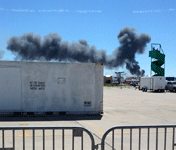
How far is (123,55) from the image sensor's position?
2827 inches

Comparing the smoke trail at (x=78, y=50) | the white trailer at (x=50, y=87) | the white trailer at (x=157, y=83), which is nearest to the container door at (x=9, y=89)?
the white trailer at (x=50, y=87)

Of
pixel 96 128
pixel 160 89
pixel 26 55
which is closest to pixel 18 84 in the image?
pixel 96 128

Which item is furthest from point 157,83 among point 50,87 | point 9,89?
point 9,89

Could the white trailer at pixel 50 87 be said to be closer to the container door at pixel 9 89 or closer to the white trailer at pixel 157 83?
the container door at pixel 9 89

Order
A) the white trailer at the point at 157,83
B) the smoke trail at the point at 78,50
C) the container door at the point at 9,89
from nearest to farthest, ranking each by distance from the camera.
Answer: the container door at the point at 9,89
the white trailer at the point at 157,83
the smoke trail at the point at 78,50

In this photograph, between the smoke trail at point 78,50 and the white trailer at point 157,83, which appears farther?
the smoke trail at point 78,50

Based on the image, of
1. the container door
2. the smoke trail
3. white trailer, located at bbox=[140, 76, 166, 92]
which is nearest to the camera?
the container door

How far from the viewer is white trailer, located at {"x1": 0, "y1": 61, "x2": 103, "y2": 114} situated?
1113 cm

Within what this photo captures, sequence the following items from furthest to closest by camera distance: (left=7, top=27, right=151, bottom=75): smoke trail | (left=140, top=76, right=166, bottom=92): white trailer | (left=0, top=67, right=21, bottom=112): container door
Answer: (left=7, top=27, right=151, bottom=75): smoke trail < (left=140, top=76, right=166, bottom=92): white trailer < (left=0, top=67, right=21, bottom=112): container door

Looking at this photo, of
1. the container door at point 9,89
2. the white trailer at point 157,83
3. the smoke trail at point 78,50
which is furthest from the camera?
the smoke trail at point 78,50

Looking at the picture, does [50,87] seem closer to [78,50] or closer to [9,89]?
[9,89]

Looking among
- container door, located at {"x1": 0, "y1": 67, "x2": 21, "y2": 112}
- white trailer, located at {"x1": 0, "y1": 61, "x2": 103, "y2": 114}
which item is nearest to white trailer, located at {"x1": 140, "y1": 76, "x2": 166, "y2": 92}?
white trailer, located at {"x1": 0, "y1": 61, "x2": 103, "y2": 114}

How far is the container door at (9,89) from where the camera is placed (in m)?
11.1

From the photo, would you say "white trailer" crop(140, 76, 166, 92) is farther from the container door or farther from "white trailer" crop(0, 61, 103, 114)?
the container door
